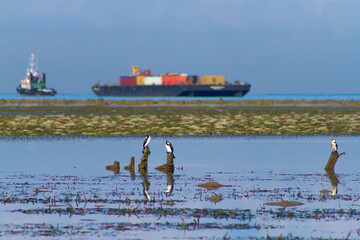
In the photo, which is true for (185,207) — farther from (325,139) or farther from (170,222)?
(325,139)

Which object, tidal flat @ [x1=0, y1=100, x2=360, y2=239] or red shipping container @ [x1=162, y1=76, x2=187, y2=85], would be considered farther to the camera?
red shipping container @ [x1=162, y1=76, x2=187, y2=85]

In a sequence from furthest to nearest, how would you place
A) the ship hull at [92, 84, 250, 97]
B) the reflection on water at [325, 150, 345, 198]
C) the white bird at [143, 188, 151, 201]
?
the ship hull at [92, 84, 250, 97] < the reflection on water at [325, 150, 345, 198] < the white bird at [143, 188, 151, 201]

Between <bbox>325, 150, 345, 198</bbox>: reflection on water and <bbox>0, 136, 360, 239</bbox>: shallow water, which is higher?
<bbox>325, 150, 345, 198</bbox>: reflection on water

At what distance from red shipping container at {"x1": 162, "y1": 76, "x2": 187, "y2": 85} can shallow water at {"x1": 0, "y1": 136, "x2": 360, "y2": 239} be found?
154 m

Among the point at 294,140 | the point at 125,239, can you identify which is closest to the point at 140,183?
the point at 125,239

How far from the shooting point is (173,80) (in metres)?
188

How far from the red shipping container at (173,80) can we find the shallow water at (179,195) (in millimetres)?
154219

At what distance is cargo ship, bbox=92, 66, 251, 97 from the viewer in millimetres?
180125

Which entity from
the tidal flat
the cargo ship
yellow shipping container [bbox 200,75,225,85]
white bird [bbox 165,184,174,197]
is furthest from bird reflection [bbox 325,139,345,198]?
yellow shipping container [bbox 200,75,225,85]

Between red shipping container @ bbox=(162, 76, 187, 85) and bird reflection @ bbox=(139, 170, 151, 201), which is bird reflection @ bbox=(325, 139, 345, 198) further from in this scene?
red shipping container @ bbox=(162, 76, 187, 85)

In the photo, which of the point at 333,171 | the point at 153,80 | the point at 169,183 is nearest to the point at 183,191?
the point at 169,183

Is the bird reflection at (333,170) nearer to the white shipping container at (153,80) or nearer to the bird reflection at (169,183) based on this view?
the bird reflection at (169,183)

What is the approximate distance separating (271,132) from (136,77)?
508 ft

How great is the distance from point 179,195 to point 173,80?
171 m
